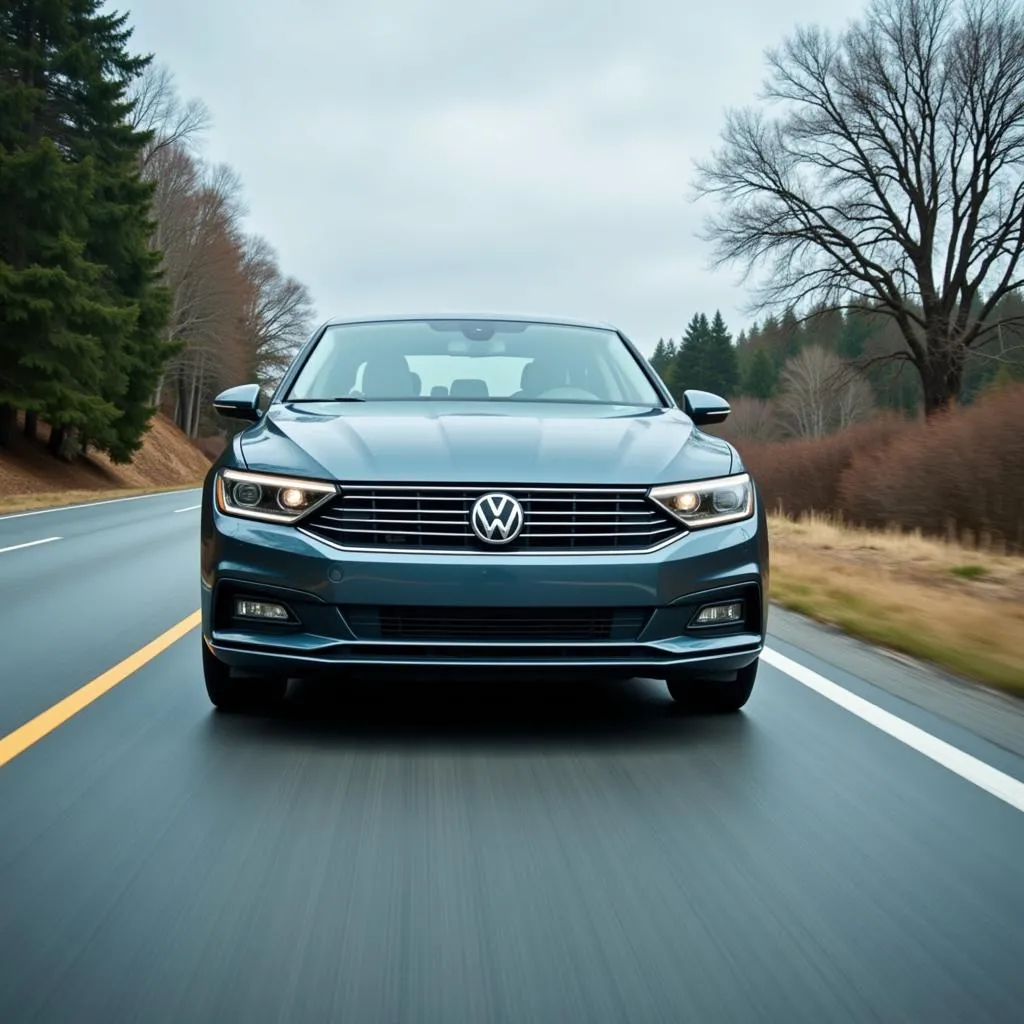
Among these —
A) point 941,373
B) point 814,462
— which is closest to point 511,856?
point 814,462

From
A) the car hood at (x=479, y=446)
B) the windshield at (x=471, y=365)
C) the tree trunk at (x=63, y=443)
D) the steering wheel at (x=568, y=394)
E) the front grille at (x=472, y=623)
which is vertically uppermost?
the windshield at (x=471, y=365)

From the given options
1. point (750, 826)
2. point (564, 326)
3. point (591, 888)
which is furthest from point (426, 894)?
point (564, 326)

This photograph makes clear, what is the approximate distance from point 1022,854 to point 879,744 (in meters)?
1.29

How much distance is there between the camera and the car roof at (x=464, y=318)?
22.8ft

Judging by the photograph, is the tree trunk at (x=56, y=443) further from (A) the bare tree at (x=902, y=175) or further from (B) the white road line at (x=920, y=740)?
(B) the white road line at (x=920, y=740)

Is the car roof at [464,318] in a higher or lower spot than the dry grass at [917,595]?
higher

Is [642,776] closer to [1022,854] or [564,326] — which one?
[1022,854]

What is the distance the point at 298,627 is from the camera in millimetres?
4672

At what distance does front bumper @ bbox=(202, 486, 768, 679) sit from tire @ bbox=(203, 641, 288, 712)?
38 cm

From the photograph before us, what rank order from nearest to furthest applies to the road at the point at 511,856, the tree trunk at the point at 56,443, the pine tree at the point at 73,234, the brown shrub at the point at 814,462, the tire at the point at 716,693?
the road at the point at 511,856 < the tire at the point at 716,693 < the brown shrub at the point at 814,462 < the pine tree at the point at 73,234 < the tree trunk at the point at 56,443

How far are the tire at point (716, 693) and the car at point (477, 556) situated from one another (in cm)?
6

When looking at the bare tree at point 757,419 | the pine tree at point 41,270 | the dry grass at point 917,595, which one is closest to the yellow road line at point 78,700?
the dry grass at point 917,595

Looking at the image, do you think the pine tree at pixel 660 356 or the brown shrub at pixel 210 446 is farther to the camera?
the pine tree at pixel 660 356

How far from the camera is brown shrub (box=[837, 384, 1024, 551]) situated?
15.3 meters
